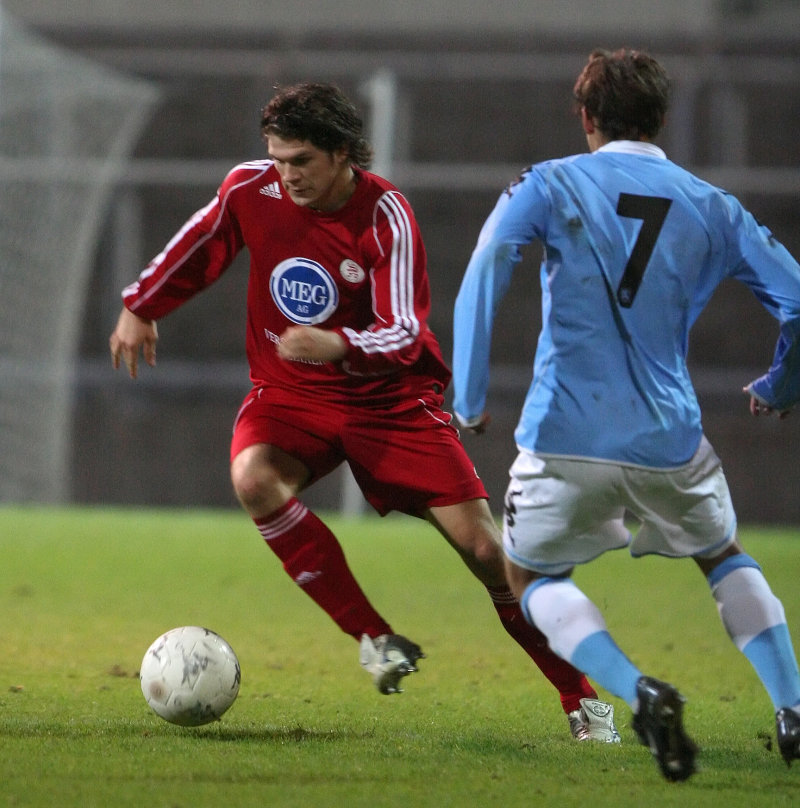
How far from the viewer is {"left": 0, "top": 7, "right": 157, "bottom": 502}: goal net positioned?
1193cm

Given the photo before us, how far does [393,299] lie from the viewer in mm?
4039

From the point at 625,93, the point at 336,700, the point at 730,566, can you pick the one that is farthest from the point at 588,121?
the point at 336,700

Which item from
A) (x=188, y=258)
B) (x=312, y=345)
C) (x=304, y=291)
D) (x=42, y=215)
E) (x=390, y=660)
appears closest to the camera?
(x=312, y=345)

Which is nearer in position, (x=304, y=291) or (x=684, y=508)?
(x=684, y=508)

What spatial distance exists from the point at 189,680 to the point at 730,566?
5.08ft

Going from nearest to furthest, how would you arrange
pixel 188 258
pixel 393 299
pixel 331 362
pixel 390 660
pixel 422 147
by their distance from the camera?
pixel 390 660, pixel 393 299, pixel 331 362, pixel 188 258, pixel 422 147

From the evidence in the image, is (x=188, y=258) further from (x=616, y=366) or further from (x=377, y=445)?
(x=616, y=366)

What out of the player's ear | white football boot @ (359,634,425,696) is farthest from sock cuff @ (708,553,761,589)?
the player's ear

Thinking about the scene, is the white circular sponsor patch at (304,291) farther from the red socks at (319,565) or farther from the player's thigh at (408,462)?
the red socks at (319,565)

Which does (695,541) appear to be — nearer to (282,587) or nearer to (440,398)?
(440,398)

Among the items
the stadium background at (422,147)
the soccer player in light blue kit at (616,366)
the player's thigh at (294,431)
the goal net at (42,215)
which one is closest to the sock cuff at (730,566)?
the soccer player in light blue kit at (616,366)

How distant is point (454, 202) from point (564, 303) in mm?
14430

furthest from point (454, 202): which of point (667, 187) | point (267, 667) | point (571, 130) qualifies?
point (667, 187)

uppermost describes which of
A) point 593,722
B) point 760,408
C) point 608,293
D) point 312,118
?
point 312,118
